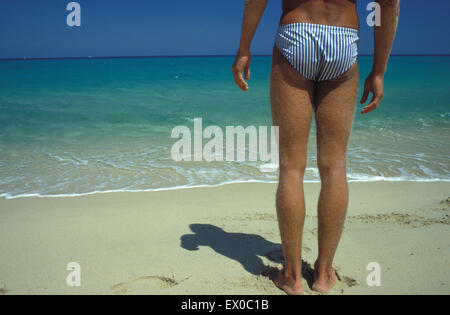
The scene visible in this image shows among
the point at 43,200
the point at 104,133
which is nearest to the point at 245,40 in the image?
the point at 43,200

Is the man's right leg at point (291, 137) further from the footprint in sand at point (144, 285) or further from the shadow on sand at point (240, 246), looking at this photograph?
the footprint in sand at point (144, 285)

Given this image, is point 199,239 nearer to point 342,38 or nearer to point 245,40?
point 245,40

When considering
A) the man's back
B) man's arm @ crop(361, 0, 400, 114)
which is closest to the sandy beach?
man's arm @ crop(361, 0, 400, 114)

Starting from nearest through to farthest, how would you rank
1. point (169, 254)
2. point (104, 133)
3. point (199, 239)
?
point (169, 254) < point (199, 239) < point (104, 133)

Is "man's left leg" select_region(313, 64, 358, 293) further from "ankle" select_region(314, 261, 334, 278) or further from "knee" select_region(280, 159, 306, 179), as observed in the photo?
"knee" select_region(280, 159, 306, 179)

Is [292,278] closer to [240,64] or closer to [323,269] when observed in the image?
[323,269]

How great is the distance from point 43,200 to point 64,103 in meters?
10.4

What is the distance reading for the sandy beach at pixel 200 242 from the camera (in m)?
2.16

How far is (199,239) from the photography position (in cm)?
280

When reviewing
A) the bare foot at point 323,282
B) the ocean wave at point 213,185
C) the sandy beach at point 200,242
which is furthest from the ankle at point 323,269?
the ocean wave at point 213,185

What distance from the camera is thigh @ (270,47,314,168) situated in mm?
1863

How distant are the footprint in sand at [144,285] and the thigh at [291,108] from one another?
1.00 m

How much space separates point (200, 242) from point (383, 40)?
1.80m

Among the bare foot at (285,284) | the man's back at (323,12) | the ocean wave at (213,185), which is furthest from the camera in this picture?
the ocean wave at (213,185)
